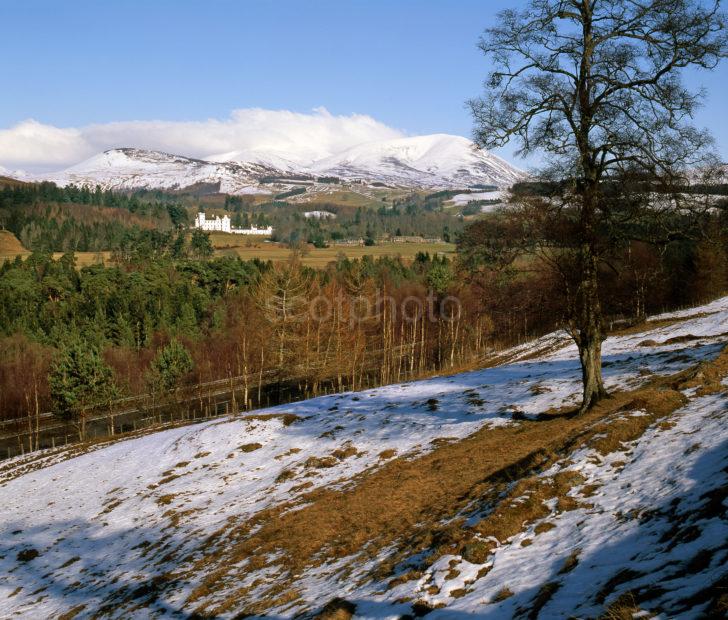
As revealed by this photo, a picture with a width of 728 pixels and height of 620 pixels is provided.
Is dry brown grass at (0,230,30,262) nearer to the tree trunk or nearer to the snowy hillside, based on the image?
the snowy hillside

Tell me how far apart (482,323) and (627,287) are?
208 feet

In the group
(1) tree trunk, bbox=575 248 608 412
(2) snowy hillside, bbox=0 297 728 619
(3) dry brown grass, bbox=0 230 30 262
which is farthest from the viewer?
(3) dry brown grass, bbox=0 230 30 262

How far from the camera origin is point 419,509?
1623 cm

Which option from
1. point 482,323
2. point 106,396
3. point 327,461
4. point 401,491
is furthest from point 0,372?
point 401,491

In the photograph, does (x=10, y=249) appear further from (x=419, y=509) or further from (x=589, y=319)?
(x=589, y=319)

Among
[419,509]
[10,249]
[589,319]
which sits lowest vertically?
[419,509]

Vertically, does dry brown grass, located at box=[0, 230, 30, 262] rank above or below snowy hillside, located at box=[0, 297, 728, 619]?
above

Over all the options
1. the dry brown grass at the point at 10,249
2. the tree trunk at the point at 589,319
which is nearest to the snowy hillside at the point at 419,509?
the tree trunk at the point at 589,319

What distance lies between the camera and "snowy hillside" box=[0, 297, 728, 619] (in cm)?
1016

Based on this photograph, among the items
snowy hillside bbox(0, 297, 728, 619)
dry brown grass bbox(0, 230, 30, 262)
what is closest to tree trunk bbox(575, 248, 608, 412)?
snowy hillside bbox(0, 297, 728, 619)

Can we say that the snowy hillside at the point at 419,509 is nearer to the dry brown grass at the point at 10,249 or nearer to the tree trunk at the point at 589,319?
the tree trunk at the point at 589,319

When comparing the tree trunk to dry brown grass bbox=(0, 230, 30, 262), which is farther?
dry brown grass bbox=(0, 230, 30, 262)

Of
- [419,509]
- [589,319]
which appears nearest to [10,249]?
[419,509]

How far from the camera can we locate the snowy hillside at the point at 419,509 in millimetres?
10164
